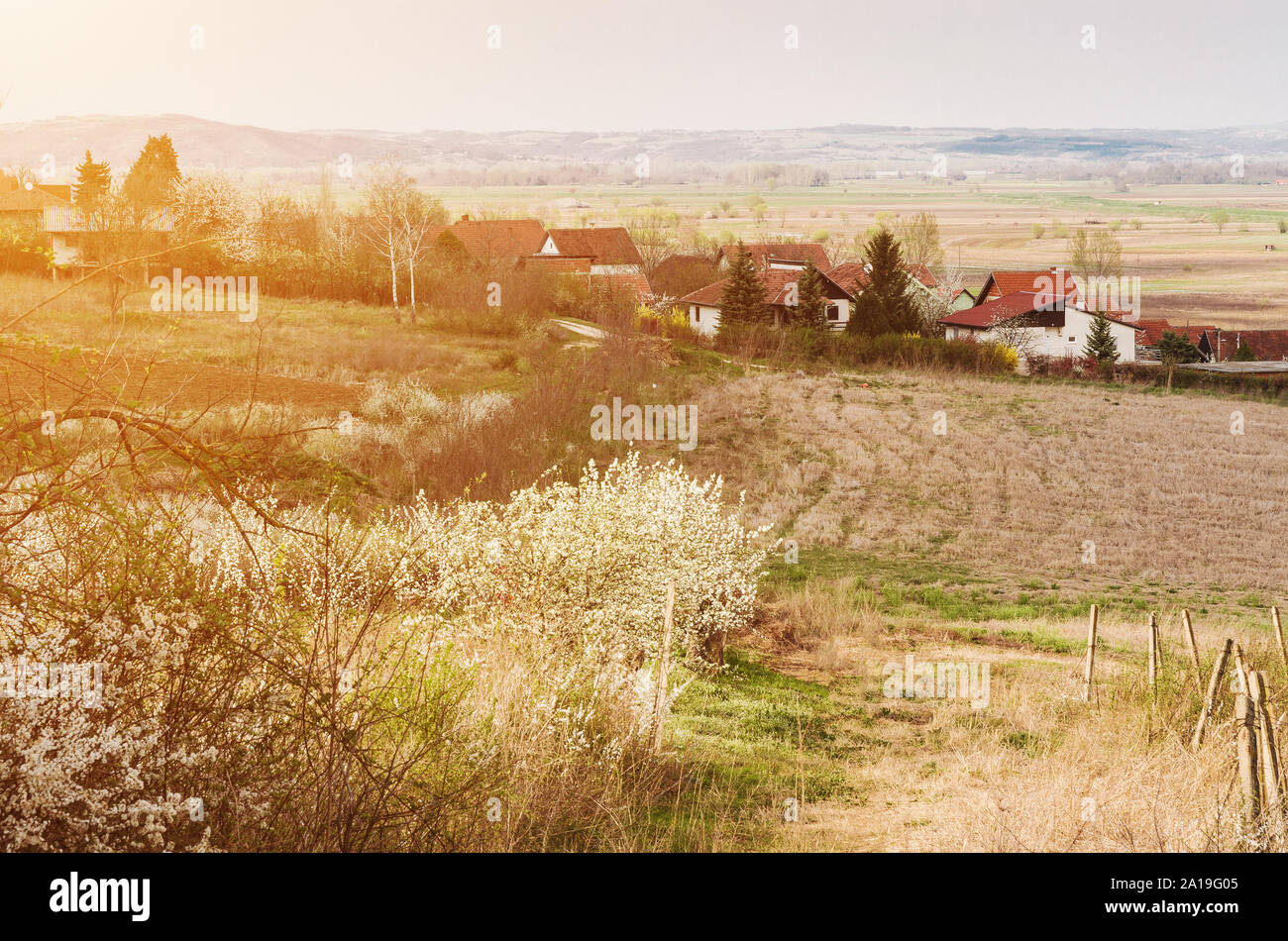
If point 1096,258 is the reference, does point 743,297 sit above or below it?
below

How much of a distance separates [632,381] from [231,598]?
23164 millimetres

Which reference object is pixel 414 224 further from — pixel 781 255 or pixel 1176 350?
pixel 1176 350

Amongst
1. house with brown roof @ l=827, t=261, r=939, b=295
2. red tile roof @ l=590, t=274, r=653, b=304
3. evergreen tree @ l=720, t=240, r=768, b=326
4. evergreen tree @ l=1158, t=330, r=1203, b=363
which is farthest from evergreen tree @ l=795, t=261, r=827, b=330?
evergreen tree @ l=1158, t=330, r=1203, b=363

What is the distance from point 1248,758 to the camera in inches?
186

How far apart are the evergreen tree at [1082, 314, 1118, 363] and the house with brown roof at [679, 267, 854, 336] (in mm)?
11130

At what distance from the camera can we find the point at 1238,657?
5305 millimetres

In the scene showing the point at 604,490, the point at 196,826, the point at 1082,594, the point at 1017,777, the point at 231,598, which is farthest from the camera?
the point at 1082,594

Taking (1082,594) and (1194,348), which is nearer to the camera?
(1082,594)

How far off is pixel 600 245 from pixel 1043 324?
2255 cm

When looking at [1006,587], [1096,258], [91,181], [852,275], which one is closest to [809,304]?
[852,275]

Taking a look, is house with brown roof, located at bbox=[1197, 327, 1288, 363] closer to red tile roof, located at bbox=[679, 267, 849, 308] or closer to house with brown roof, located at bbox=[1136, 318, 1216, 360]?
house with brown roof, located at bbox=[1136, 318, 1216, 360]

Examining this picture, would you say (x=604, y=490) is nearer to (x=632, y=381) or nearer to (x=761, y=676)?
(x=761, y=676)

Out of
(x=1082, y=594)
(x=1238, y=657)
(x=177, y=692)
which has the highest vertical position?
(x=177, y=692)
